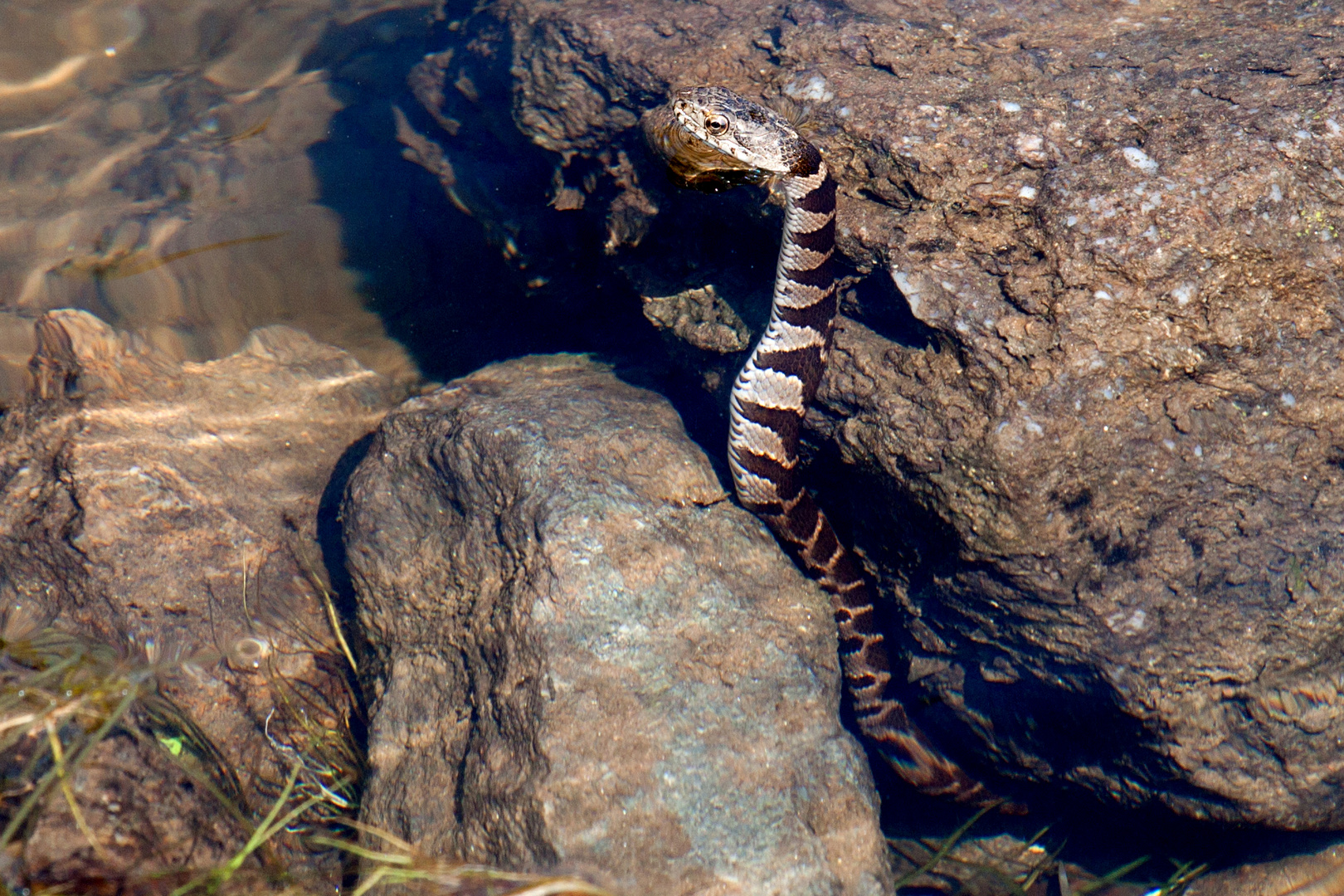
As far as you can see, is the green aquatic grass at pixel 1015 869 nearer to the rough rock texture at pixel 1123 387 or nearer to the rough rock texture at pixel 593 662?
the rough rock texture at pixel 1123 387

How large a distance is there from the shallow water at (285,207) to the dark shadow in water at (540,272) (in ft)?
0.06

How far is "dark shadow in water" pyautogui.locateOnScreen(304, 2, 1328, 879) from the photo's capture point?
12.7 feet

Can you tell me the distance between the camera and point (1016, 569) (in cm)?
344

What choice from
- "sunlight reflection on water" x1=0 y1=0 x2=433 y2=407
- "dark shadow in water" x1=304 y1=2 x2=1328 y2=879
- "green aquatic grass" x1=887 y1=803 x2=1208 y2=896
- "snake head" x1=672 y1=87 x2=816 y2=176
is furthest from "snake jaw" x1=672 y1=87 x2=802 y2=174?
"green aquatic grass" x1=887 y1=803 x2=1208 y2=896

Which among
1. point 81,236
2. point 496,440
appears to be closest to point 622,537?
point 496,440

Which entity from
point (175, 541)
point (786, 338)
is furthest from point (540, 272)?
point (175, 541)

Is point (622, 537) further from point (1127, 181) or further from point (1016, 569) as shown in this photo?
point (1127, 181)

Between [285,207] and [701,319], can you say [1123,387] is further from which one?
[285,207]

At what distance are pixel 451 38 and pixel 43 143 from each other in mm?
3328

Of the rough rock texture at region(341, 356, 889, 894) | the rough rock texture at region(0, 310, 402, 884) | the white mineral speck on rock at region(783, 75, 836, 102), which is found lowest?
Answer: the rough rock texture at region(0, 310, 402, 884)

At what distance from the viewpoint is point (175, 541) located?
3902 millimetres

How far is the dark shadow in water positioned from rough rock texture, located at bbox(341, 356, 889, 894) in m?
0.66

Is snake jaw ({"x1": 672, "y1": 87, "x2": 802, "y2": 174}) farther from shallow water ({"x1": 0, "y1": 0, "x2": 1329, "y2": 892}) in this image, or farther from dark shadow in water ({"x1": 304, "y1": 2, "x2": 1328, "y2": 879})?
shallow water ({"x1": 0, "y1": 0, "x2": 1329, "y2": 892})

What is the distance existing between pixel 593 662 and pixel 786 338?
6.23 ft
